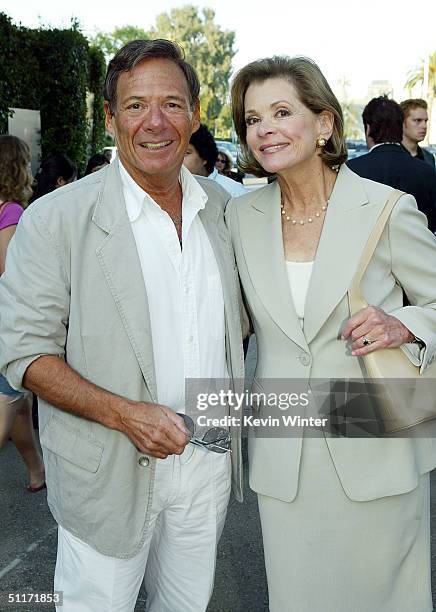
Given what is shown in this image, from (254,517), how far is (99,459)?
2.21m

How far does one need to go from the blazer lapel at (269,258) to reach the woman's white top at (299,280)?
0.03 metres

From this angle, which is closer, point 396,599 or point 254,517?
point 396,599

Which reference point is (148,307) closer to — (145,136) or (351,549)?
(145,136)

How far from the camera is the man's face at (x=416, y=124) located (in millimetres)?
6867

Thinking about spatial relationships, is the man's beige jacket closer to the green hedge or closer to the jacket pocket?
the jacket pocket

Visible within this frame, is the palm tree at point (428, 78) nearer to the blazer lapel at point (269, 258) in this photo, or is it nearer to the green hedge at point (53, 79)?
the green hedge at point (53, 79)

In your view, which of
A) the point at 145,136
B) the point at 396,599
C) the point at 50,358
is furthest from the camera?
the point at 396,599

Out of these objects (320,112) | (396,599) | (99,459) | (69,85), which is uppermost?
(69,85)

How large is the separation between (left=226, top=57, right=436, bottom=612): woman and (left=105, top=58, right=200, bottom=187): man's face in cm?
29

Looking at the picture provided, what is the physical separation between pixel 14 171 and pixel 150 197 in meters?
2.63

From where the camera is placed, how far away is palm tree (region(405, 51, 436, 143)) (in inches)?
1657

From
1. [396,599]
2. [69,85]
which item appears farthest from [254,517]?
[69,85]

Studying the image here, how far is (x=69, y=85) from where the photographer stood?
11930mm

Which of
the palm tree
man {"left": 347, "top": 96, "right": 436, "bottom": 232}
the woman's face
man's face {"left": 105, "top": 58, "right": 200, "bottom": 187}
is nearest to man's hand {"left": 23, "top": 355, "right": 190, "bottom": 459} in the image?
man's face {"left": 105, "top": 58, "right": 200, "bottom": 187}
